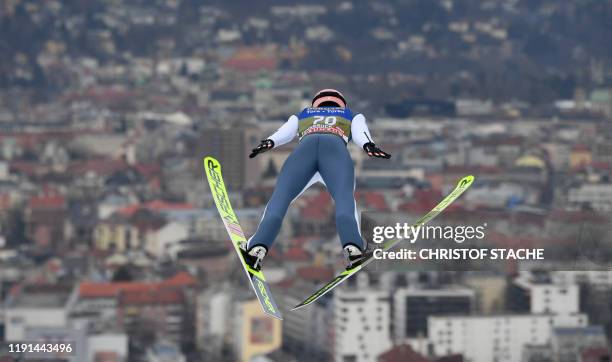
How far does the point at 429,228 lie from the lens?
7.54 meters

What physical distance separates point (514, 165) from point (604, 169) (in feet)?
7.72

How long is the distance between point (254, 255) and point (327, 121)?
496mm

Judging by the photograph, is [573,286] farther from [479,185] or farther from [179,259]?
[479,185]

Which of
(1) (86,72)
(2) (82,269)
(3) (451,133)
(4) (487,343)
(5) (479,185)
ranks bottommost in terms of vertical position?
(4) (487,343)

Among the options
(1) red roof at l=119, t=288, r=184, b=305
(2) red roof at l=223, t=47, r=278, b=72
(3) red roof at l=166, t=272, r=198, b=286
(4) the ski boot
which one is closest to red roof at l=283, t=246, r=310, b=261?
(3) red roof at l=166, t=272, r=198, b=286

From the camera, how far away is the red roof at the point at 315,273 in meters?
38.0

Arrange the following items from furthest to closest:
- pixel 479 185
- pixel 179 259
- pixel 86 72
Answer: pixel 86 72 < pixel 479 185 < pixel 179 259

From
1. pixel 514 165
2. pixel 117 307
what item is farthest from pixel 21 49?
pixel 117 307

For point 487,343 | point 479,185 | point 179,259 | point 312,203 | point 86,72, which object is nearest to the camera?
point 487,343

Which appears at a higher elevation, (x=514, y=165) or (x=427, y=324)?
(x=514, y=165)

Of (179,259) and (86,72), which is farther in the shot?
(86,72)

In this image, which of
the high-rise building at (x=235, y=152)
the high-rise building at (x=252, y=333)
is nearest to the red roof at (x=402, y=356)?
the high-rise building at (x=252, y=333)

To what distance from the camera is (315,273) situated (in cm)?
3903

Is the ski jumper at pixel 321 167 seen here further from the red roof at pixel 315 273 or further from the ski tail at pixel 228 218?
the red roof at pixel 315 273
